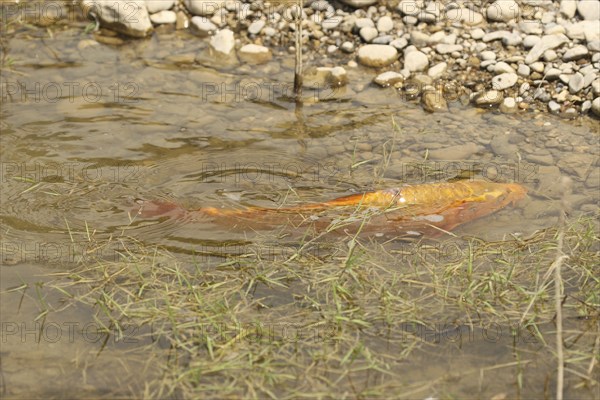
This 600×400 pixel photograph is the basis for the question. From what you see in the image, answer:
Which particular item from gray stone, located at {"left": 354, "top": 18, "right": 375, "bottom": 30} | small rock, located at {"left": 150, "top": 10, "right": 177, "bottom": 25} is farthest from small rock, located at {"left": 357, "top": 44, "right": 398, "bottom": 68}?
small rock, located at {"left": 150, "top": 10, "right": 177, "bottom": 25}

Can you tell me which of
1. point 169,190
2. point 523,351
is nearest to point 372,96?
point 169,190

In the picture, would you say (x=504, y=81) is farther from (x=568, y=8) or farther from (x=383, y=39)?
(x=383, y=39)

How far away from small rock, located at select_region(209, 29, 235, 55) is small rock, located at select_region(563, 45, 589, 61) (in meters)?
2.76

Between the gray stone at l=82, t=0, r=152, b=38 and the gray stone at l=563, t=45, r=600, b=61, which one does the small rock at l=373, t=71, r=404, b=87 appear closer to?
the gray stone at l=563, t=45, r=600, b=61

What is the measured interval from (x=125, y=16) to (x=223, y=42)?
90cm

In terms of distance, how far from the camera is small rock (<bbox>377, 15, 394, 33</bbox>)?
23.7ft

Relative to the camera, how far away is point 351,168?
593 cm

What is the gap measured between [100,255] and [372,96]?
282 centimetres

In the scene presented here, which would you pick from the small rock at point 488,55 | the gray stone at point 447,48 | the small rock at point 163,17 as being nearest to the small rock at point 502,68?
the small rock at point 488,55

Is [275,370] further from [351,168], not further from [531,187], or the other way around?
[531,187]

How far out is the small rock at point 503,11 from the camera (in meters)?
7.15

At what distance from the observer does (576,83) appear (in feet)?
21.6

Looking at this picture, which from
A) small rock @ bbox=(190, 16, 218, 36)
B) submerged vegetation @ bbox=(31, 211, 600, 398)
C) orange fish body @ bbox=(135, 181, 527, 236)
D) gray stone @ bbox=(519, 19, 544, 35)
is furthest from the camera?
small rock @ bbox=(190, 16, 218, 36)

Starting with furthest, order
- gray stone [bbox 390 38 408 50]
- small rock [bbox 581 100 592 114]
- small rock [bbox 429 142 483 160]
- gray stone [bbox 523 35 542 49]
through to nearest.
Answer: gray stone [bbox 390 38 408 50], gray stone [bbox 523 35 542 49], small rock [bbox 581 100 592 114], small rock [bbox 429 142 483 160]
